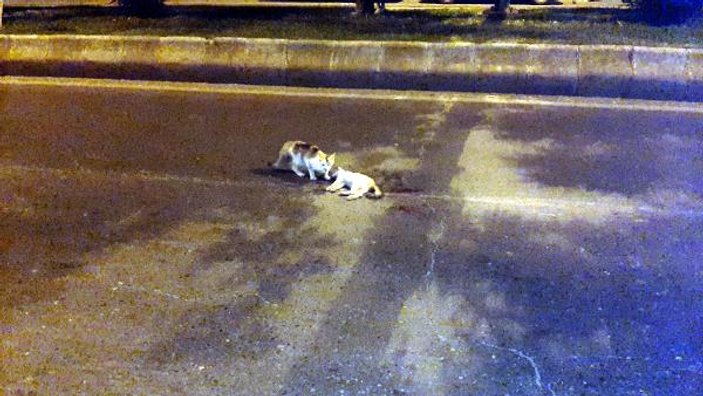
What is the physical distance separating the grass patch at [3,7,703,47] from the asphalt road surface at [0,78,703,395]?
240cm

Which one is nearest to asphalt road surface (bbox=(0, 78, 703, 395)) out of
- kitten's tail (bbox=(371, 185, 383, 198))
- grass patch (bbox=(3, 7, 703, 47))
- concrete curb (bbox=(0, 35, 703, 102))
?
kitten's tail (bbox=(371, 185, 383, 198))

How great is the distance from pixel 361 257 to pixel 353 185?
1.12 m

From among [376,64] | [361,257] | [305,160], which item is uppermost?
[376,64]

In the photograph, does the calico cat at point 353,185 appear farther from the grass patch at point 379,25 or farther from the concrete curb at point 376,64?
the grass patch at point 379,25

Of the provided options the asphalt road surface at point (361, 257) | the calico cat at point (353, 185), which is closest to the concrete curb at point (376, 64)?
the asphalt road surface at point (361, 257)

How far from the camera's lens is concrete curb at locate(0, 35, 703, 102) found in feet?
27.3

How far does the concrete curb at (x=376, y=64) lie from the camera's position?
8336mm

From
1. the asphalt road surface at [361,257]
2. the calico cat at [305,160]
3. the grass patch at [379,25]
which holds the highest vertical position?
the grass patch at [379,25]

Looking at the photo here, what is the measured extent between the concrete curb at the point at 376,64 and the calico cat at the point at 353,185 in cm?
347

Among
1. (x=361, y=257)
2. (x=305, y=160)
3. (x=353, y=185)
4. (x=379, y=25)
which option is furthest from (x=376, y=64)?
(x=361, y=257)

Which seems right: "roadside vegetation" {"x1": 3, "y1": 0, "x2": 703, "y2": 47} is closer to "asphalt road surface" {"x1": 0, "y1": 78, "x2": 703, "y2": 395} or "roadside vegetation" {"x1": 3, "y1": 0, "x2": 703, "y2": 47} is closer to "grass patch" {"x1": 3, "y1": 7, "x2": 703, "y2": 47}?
"grass patch" {"x1": 3, "y1": 7, "x2": 703, "y2": 47}

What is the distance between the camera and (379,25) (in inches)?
436

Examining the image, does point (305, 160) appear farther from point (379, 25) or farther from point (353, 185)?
point (379, 25)

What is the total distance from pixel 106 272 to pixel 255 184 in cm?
166
